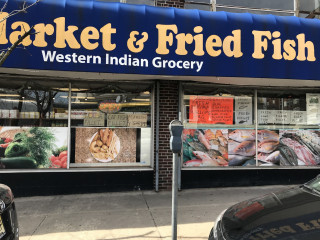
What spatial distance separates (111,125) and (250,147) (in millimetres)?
3526

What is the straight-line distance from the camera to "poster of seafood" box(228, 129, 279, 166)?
6.67 metres

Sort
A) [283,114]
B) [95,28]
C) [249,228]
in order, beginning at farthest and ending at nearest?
[283,114]
[95,28]
[249,228]

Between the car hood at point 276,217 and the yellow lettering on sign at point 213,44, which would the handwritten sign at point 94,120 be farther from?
the car hood at point 276,217

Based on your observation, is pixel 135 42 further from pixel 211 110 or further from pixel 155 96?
pixel 211 110

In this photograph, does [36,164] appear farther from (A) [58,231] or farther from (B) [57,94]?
(A) [58,231]

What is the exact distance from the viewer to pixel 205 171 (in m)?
6.41

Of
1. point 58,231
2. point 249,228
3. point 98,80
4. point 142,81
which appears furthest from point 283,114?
point 58,231

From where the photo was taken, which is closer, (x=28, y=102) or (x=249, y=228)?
(x=249, y=228)

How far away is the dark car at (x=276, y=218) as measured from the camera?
216 cm

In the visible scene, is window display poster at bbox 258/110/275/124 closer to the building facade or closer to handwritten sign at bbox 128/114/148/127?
the building facade

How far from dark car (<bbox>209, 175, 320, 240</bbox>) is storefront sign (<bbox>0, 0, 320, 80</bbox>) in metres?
3.04

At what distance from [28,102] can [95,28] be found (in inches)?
93.4

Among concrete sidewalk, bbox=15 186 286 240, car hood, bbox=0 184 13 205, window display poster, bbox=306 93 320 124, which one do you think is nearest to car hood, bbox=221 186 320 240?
concrete sidewalk, bbox=15 186 286 240

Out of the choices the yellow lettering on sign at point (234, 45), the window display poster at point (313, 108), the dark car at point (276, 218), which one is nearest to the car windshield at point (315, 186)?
the dark car at point (276, 218)
